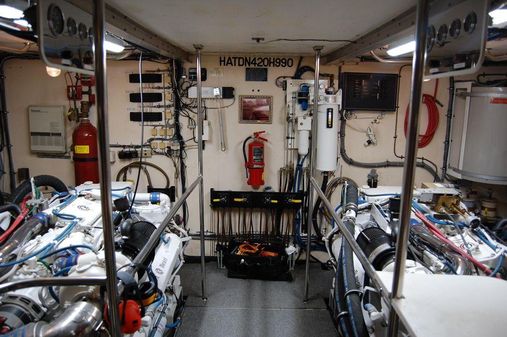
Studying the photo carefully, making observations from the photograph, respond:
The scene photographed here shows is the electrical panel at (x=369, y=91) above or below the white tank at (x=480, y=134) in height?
above

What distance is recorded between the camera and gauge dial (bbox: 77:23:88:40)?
128 cm

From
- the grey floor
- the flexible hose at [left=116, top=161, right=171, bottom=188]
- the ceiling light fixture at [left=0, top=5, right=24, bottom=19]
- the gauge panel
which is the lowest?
the grey floor

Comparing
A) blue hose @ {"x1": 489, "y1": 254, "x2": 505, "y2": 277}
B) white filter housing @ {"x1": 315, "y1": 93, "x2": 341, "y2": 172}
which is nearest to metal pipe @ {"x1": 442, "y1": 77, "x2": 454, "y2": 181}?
white filter housing @ {"x1": 315, "y1": 93, "x2": 341, "y2": 172}

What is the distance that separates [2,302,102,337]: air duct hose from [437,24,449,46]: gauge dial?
5.94ft

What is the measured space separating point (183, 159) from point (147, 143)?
0.47 m

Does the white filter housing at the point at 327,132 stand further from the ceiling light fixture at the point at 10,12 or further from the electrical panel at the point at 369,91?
the ceiling light fixture at the point at 10,12

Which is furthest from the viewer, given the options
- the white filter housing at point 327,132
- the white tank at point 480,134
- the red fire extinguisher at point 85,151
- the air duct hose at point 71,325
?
the red fire extinguisher at point 85,151

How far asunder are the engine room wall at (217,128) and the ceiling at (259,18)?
112 centimetres

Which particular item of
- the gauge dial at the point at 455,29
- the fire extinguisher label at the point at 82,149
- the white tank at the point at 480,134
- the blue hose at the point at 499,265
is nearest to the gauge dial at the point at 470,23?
the gauge dial at the point at 455,29

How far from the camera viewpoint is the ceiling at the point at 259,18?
1.75 m

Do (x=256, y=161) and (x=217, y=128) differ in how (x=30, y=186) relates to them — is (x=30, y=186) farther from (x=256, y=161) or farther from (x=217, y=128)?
(x=256, y=161)

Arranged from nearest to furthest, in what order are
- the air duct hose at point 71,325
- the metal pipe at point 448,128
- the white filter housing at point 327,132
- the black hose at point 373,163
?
the air duct hose at point 71,325, the white filter housing at point 327,132, the metal pipe at point 448,128, the black hose at point 373,163

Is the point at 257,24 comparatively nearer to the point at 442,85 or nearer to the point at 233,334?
the point at 233,334

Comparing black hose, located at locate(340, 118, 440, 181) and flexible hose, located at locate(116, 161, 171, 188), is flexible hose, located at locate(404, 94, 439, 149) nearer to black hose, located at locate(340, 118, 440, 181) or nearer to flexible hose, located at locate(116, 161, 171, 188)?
black hose, located at locate(340, 118, 440, 181)
